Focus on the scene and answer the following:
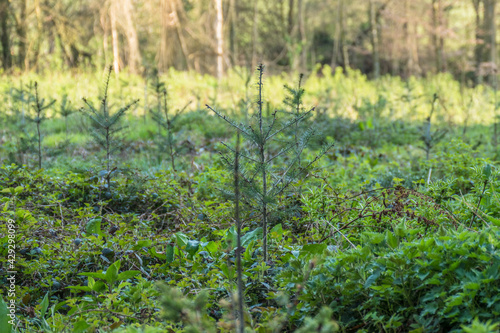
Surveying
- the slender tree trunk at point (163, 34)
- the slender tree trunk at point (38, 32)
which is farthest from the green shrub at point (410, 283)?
the slender tree trunk at point (38, 32)

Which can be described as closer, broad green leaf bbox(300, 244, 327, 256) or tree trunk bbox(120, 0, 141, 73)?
broad green leaf bbox(300, 244, 327, 256)

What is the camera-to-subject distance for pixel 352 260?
2.03 m

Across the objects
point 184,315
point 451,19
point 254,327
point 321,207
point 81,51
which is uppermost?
point 451,19

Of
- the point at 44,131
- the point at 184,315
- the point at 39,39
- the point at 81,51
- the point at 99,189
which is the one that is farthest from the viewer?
the point at 81,51

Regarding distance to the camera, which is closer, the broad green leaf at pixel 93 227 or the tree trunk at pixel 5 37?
the broad green leaf at pixel 93 227

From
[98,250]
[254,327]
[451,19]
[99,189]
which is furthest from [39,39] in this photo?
[451,19]

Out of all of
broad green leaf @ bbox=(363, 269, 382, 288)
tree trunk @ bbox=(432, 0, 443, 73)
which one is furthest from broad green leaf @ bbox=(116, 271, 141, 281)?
tree trunk @ bbox=(432, 0, 443, 73)

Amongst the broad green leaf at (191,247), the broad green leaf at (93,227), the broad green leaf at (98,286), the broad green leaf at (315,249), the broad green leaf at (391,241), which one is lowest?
the broad green leaf at (98,286)

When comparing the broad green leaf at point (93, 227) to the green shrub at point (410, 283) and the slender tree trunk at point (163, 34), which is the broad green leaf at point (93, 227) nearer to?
the green shrub at point (410, 283)

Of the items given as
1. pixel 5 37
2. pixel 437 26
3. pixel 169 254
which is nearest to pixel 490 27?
pixel 437 26

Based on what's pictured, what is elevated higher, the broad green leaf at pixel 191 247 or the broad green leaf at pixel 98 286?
the broad green leaf at pixel 191 247

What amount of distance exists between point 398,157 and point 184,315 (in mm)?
5535

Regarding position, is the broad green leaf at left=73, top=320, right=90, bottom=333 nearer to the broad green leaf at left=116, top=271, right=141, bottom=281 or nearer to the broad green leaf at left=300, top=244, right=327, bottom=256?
the broad green leaf at left=116, top=271, right=141, bottom=281

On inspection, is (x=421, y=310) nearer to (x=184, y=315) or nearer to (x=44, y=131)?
(x=184, y=315)
